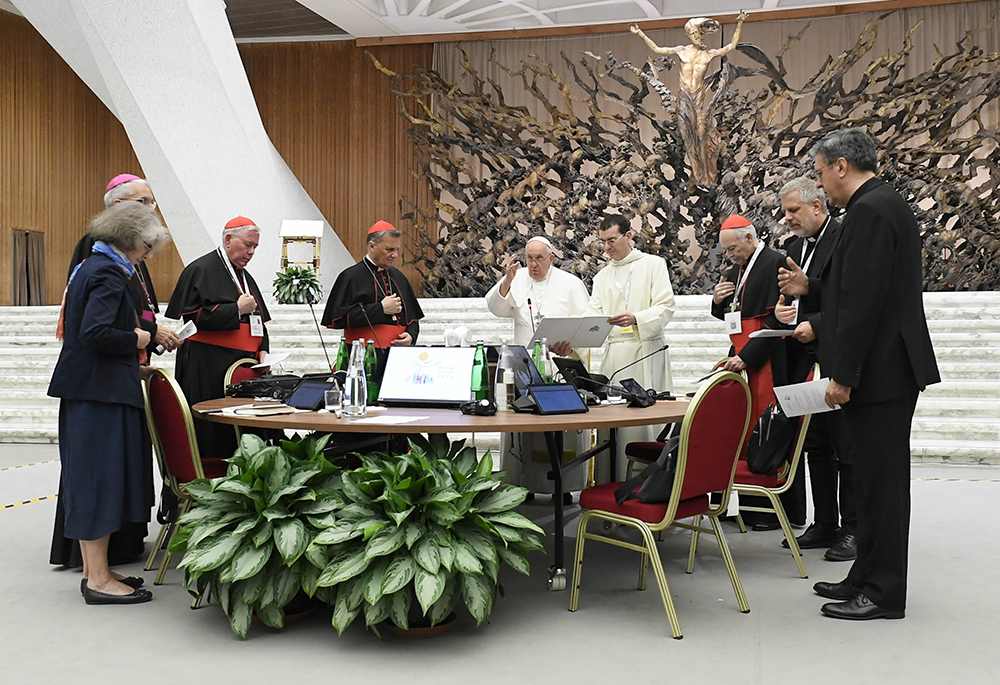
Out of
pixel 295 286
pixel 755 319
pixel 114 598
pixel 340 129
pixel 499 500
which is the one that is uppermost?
pixel 340 129

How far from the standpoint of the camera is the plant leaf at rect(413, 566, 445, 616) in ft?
8.25

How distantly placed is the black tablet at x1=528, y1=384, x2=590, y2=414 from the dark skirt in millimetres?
1451

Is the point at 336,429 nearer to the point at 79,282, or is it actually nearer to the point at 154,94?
the point at 79,282

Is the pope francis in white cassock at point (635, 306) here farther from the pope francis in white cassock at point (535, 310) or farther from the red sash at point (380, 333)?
the red sash at point (380, 333)

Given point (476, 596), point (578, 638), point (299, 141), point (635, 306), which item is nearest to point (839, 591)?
point (578, 638)

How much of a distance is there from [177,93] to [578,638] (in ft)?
31.2

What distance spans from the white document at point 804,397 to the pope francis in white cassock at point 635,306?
1.54 metres

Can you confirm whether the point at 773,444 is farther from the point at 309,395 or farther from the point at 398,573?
the point at 309,395

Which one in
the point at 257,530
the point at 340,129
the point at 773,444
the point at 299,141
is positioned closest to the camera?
the point at 257,530

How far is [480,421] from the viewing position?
289 centimetres

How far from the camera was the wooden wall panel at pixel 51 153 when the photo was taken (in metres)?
14.6

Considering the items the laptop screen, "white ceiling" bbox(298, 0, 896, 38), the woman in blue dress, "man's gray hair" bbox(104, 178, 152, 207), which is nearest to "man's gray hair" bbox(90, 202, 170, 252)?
the woman in blue dress

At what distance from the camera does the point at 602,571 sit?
358cm

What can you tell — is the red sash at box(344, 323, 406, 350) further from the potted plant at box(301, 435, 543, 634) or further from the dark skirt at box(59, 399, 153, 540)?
the potted plant at box(301, 435, 543, 634)
